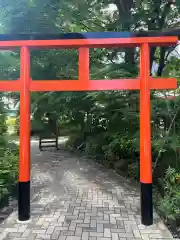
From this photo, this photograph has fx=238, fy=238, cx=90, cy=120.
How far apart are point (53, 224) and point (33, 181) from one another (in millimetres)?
2534

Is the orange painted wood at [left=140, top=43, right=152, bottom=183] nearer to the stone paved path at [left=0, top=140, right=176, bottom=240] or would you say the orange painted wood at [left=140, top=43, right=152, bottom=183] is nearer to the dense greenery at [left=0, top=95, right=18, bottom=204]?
the stone paved path at [left=0, top=140, right=176, bottom=240]

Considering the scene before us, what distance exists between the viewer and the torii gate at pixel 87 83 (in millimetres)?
3939

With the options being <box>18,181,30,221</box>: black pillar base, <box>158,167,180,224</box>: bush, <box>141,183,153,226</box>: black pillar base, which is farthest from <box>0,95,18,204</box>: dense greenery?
<box>158,167,180,224</box>: bush

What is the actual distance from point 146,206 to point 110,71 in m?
3.23

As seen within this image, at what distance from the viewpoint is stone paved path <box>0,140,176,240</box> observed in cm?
347

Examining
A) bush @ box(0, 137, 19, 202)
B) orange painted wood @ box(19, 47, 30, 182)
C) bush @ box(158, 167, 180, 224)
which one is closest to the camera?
bush @ box(158, 167, 180, 224)

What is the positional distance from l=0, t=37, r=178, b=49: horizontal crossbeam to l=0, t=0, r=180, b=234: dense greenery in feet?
4.63

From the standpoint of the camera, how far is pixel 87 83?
4.00m

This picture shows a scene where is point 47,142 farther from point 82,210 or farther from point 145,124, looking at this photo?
point 145,124

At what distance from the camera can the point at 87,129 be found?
9273 mm

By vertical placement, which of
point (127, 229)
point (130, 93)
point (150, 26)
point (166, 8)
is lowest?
point (127, 229)

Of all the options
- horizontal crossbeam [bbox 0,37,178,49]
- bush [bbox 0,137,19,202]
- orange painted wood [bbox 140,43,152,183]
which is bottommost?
bush [bbox 0,137,19,202]

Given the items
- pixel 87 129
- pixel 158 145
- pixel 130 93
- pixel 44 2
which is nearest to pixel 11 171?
pixel 158 145

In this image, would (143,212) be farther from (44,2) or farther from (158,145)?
(44,2)
